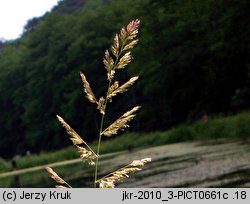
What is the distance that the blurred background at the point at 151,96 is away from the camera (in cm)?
1347

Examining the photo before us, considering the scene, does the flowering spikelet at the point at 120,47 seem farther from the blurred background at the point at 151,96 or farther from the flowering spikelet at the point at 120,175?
the blurred background at the point at 151,96

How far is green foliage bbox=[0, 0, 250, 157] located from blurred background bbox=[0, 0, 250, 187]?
87 millimetres

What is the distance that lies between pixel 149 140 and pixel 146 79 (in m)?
15.3

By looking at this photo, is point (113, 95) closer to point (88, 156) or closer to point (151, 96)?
point (88, 156)

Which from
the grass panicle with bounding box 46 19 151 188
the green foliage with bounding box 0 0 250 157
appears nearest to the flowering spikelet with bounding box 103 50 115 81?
the grass panicle with bounding box 46 19 151 188

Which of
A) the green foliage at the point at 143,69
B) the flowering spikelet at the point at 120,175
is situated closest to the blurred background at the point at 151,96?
the green foliage at the point at 143,69

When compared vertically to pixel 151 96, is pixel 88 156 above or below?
below

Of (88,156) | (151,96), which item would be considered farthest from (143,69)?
(88,156)

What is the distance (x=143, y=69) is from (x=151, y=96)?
6.75 m

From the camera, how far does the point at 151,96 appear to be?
4747cm

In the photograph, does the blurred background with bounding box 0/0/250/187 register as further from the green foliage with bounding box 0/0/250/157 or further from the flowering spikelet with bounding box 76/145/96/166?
the flowering spikelet with bounding box 76/145/96/166

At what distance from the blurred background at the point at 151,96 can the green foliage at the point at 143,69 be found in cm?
9

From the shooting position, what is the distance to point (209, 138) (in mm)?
21312

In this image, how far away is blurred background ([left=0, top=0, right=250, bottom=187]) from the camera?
13469 millimetres
